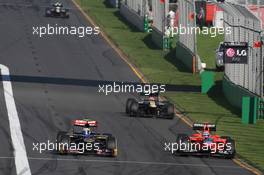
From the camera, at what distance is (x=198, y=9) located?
88.9 meters

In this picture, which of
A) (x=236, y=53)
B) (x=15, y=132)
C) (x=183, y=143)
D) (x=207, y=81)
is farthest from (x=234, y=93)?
(x=183, y=143)

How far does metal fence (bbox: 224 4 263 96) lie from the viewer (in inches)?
1932

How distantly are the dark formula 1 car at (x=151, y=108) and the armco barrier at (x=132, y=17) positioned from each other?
121 feet

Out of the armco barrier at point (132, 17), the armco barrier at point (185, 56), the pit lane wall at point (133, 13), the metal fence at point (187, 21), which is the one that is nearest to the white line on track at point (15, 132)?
the armco barrier at point (185, 56)

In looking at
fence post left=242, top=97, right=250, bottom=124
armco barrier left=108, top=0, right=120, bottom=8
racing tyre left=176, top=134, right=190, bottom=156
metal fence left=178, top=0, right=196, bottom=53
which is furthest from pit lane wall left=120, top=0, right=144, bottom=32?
racing tyre left=176, top=134, right=190, bottom=156

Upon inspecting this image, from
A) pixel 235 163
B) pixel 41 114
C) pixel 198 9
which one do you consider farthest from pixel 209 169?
pixel 198 9

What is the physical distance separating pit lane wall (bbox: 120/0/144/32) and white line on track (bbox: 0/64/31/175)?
26.3 meters

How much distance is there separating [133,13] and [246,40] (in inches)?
1433

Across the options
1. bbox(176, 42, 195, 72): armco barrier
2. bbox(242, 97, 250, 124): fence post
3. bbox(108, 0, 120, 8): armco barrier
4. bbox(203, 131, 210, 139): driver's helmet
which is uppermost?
bbox(203, 131, 210, 139): driver's helmet

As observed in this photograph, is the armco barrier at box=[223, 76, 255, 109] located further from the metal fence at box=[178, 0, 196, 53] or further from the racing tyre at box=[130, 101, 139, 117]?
the metal fence at box=[178, 0, 196, 53]

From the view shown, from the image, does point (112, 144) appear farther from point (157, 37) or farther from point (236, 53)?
point (157, 37)

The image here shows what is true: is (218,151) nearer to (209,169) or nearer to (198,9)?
(209,169)

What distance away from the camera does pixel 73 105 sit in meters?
48.9

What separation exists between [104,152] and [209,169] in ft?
11.4
